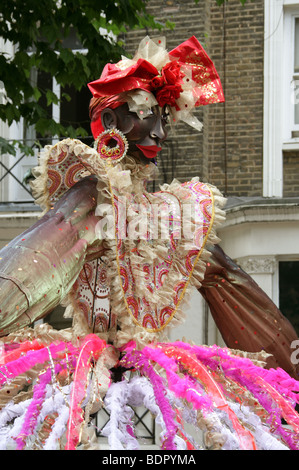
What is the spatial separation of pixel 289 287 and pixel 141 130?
21.8ft

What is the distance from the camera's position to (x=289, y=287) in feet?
30.0

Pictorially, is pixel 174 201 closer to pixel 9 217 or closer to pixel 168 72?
pixel 168 72

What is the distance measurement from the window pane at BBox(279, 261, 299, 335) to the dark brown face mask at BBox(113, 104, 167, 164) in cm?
654

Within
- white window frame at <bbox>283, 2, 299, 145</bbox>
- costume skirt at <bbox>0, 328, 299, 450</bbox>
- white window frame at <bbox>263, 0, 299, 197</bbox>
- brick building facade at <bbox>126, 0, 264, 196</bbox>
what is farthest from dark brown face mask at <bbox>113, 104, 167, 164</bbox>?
white window frame at <bbox>283, 2, 299, 145</bbox>

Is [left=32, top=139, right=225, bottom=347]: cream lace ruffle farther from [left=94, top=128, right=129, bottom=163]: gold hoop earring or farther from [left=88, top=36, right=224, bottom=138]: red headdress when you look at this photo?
[left=88, top=36, right=224, bottom=138]: red headdress

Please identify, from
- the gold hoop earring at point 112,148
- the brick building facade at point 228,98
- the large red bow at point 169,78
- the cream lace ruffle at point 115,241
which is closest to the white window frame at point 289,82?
the brick building facade at point 228,98

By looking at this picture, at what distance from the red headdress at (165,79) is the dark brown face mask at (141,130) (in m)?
0.04

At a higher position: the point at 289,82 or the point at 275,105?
the point at 289,82

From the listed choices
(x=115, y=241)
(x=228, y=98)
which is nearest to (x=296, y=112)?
(x=228, y=98)

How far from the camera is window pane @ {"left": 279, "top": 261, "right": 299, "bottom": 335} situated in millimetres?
9148

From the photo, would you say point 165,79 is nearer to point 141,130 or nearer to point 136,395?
point 141,130

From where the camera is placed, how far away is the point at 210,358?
8.63 ft

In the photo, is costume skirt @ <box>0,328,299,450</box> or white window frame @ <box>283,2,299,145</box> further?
white window frame @ <box>283,2,299,145</box>

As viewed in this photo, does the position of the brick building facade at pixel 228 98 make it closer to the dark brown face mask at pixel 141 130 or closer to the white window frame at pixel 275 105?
the white window frame at pixel 275 105
